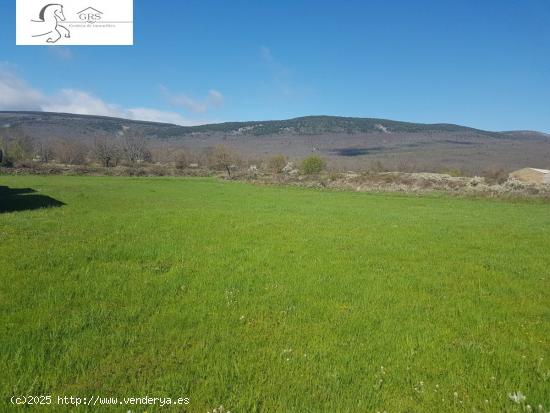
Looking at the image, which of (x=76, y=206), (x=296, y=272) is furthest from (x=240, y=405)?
(x=76, y=206)

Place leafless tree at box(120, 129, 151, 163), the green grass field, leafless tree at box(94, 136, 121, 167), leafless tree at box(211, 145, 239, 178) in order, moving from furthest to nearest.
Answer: leafless tree at box(120, 129, 151, 163), leafless tree at box(94, 136, 121, 167), leafless tree at box(211, 145, 239, 178), the green grass field

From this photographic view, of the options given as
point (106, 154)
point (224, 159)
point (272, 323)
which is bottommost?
point (272, 323)

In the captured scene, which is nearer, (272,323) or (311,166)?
(272,323)

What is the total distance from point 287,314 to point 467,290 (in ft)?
17.7

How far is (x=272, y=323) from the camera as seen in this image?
6895 mm

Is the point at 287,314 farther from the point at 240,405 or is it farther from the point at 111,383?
the point at 111,383

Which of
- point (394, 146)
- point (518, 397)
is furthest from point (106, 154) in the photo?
point (394, 146)

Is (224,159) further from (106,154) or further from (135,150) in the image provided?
(135,150)

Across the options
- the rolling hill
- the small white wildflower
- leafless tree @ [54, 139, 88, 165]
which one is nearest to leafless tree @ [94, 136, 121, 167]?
leafless tree @ [54, 139, 88, 165]

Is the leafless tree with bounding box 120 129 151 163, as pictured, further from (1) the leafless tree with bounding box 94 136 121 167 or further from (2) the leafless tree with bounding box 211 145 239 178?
(2) the leafless tree with bounding box 211 145 239 178

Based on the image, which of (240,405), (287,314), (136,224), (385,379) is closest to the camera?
(240,405)

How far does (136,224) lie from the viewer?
17.0 metres

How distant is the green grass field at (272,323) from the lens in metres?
4.81

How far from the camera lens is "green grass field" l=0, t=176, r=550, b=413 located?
4809mm
